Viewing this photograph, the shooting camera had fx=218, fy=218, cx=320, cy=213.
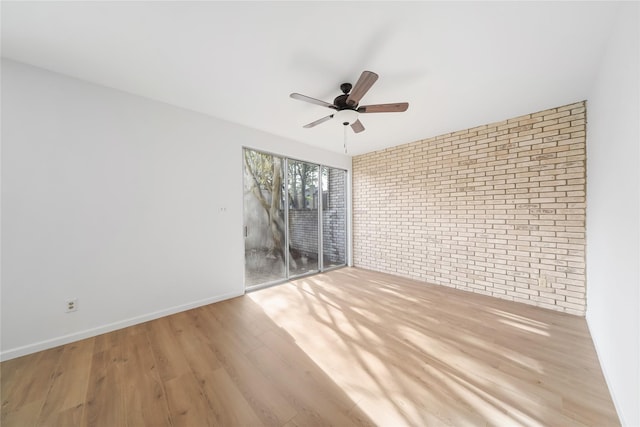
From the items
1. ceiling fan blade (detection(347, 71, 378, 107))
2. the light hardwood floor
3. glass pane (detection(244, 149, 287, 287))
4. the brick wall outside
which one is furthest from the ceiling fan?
the light hardwood floor

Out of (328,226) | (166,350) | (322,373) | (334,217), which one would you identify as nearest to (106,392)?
(166,350)

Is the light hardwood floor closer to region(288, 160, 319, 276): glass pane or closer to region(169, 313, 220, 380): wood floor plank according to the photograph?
region(169, 313, 220, 380): wood floor plank

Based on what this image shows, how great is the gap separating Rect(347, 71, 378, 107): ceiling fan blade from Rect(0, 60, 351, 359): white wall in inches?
75.8

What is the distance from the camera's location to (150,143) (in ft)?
8.34

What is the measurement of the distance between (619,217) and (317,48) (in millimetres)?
2437

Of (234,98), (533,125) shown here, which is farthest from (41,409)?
(533,125)

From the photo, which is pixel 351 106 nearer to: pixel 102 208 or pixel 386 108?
pixel 386 108

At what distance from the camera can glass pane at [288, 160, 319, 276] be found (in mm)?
4047

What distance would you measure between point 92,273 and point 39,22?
2.09 meters

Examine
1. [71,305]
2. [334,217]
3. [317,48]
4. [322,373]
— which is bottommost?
[322,373]

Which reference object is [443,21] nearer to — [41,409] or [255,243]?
[255,243]

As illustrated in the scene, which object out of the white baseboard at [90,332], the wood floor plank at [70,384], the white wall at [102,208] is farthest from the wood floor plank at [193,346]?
the wood floor plank at [70,384]

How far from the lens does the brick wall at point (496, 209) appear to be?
8.70 ft

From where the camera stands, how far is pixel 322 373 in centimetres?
169
